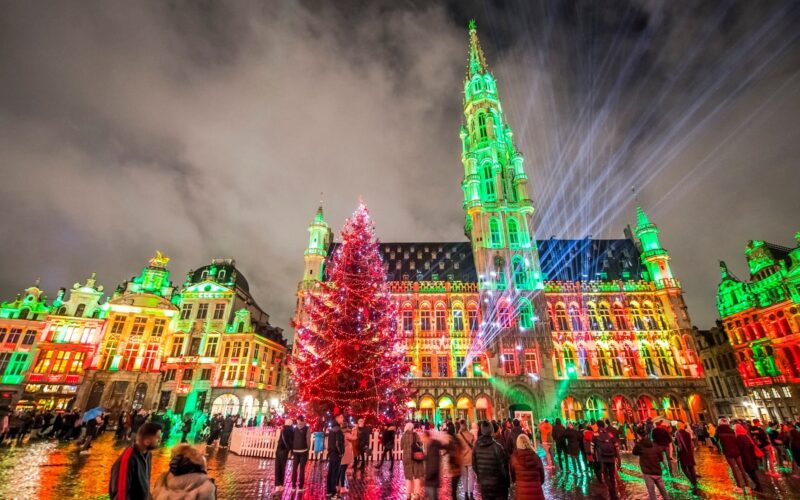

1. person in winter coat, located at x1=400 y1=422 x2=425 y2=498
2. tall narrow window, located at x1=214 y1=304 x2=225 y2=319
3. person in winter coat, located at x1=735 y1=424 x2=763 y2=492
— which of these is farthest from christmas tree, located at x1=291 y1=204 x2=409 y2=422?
tall narrow window, located at x1=214 y1=304 x2=225 y2=319

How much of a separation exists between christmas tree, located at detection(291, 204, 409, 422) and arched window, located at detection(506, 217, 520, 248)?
2601 centimetres

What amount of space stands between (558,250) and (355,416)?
39.4m

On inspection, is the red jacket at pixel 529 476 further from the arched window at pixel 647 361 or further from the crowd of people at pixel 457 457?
the arched window at pixel 647 361

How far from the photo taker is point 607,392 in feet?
116

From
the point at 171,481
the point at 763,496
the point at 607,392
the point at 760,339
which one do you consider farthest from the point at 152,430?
the point at 760,339

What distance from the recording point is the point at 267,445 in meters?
16.6

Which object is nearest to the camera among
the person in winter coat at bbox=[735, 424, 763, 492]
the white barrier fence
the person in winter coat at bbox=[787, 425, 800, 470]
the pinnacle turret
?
the person in winter coat at bbox=[735, 424, 763, 492]

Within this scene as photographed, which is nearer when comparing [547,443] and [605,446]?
[605,446]

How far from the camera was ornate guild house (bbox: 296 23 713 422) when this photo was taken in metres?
35.0

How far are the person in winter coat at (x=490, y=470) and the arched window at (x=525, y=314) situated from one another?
3282 centimetres

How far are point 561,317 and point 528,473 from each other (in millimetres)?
37430

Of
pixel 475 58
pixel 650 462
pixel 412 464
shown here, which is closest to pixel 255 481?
pixel 412 464

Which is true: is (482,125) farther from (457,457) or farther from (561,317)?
(457,457)

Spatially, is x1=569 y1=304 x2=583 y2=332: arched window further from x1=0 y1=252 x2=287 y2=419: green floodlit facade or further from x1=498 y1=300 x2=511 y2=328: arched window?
x1=0 y1=252 x2=287 y2=419: green floodlit facade
